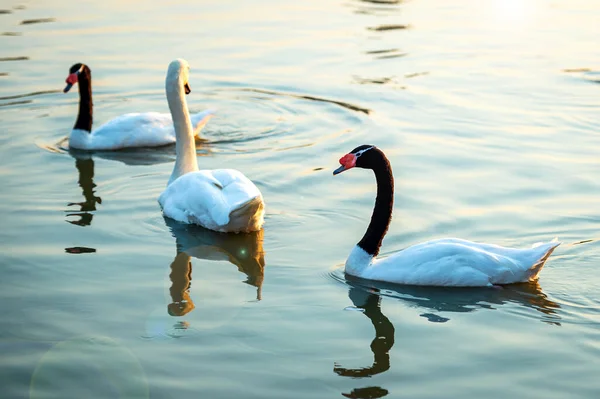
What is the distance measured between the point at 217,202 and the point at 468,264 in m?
2.68

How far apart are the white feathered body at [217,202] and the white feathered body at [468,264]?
1.83 m

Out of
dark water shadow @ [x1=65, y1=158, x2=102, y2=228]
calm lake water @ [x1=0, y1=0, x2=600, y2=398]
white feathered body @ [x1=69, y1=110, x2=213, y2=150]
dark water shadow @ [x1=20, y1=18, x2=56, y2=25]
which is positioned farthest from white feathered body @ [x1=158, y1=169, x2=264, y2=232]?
dark water shadow @ [x1=20, y1=18, x2=56, y2=25]

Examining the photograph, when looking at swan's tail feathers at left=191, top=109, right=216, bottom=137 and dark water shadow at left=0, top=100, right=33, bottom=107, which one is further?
dark water shadow at left=0, top=100, right=33, bottom=107

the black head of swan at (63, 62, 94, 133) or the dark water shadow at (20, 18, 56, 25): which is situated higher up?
the dark water shadow at (20, 18, 56, 25)

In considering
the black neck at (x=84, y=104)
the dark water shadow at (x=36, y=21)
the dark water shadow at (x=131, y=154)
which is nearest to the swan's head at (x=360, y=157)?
the dark water shadow at (x=131, y=154)

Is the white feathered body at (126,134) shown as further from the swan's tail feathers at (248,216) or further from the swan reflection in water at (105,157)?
the swan's tail feathers at (248,216)

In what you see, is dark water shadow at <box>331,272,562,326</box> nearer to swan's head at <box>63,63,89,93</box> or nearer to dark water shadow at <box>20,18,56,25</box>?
swan's head at <box>63,63,89,93</box>

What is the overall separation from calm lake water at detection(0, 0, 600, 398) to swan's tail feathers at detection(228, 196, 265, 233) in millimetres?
163

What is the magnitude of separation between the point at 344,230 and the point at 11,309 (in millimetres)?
3445

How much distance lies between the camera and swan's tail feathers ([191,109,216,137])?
13727 mm

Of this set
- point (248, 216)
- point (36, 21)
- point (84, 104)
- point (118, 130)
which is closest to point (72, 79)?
point (84, 104)

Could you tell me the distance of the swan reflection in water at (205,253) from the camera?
8445mm

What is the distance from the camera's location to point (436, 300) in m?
8.20

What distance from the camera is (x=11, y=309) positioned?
7.98 meters
